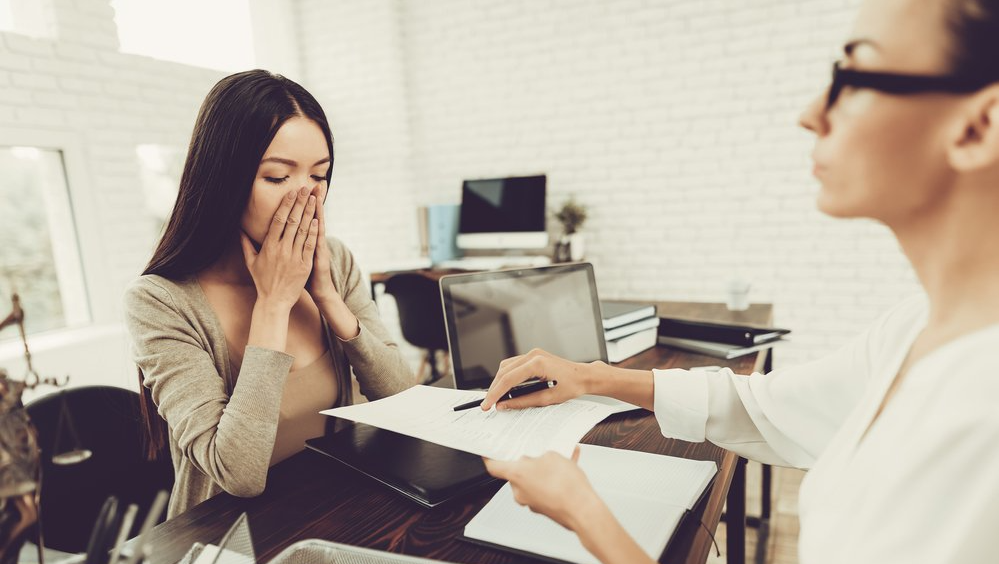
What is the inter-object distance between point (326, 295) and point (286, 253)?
0.15m

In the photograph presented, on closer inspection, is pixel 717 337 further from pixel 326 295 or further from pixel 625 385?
pixel 326 295

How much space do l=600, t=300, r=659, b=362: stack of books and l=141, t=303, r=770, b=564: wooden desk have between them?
1.35 feet

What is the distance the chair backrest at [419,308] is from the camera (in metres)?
2.88

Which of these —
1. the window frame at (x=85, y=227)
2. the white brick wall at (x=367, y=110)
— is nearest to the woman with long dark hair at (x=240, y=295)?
the window frame at (x=85, y=227)

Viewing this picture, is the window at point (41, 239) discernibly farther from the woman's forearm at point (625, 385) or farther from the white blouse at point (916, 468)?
the white blouse at point (916, 468)

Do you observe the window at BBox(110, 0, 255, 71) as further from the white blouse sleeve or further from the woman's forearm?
the white blouse sleeve

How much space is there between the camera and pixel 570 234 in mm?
3488

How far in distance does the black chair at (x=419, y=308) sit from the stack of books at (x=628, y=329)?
1511mm

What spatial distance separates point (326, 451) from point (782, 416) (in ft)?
2.23

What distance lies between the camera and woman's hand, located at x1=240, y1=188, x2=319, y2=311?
39.9 inches

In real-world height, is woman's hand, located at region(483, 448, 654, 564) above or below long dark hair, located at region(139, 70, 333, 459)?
below

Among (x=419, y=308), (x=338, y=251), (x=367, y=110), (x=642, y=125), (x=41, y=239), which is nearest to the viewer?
(x=338, y=251)

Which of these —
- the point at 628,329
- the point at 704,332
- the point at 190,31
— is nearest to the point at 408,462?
the point at 628,329

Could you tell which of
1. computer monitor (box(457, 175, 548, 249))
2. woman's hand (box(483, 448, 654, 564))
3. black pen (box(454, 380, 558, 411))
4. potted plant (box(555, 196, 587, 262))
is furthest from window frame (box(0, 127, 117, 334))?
woman's hand (box(483, 448, 654, 564))
